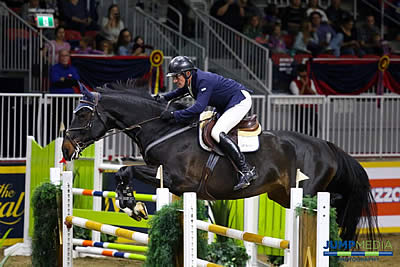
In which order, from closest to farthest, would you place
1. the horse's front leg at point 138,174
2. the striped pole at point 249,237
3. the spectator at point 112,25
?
the striped pole at point 249,237 → the horse's front leg at point 138,174 → the spectator at point 112,25

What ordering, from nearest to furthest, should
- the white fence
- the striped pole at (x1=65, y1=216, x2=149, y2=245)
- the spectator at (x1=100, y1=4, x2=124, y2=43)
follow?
1. the striped pole at (x1=65, y1=216, x2=149, y2=245)
2. the white fence
3. the spectator at (x1=100, y1=4, x2=124, y2=43)

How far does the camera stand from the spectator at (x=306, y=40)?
15.4 meters

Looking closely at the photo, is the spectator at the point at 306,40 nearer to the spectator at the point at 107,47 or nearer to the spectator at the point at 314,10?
the spectator at the point at 314,10

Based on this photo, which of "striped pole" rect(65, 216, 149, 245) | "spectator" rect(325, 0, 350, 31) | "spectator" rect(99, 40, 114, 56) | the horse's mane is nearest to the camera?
"striped pole" rect(65, 216, 149, 245)

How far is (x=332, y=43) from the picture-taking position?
52.0 ft

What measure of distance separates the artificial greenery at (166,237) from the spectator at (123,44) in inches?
303

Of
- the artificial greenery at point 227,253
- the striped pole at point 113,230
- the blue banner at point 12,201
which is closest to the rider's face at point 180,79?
the striped pole at point 113,230

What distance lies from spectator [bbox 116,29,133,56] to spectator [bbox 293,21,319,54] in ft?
11.1

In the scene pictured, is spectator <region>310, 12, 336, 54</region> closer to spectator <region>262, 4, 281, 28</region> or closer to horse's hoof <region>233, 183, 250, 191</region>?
spectator <region>262, 4, 281, 28</region>

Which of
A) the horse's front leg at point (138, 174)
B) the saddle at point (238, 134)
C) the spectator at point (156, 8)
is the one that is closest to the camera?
the horse's front leg at point (138, 174)

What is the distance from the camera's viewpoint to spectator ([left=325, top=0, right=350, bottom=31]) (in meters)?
16.9

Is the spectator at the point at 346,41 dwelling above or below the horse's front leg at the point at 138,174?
above

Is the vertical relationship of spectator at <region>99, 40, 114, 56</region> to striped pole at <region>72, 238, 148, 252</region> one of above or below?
above

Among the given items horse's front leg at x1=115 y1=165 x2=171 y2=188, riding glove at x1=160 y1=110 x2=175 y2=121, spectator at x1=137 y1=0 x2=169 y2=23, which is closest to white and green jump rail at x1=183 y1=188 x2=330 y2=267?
horse's front leg at x1=115 y1=165 x2=171 y2=188
